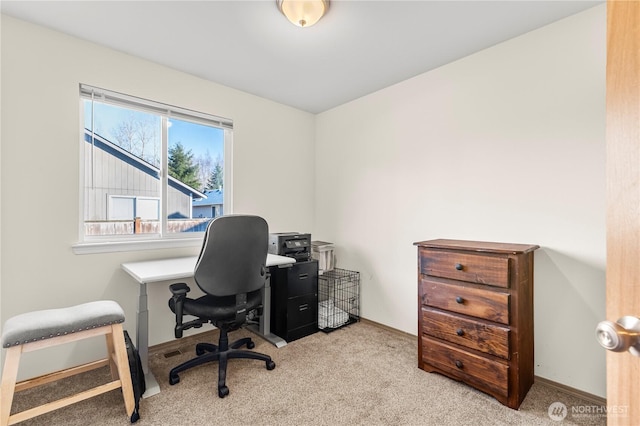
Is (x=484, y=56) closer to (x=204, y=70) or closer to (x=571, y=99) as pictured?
(x=571, y=99)

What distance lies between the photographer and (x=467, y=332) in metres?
1.92

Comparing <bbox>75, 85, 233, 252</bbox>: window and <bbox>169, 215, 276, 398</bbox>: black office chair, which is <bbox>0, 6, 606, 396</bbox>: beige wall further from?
<bbox>169, 215, 276, 398</bbox>: black office chair

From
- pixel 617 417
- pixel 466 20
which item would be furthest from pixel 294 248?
pixel 617 417

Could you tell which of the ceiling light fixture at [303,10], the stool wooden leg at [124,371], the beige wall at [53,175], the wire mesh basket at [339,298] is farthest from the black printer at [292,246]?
the ceiling light fixture at [303,10]

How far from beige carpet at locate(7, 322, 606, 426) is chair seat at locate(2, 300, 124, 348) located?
561mm

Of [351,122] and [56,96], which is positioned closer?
[56,96]

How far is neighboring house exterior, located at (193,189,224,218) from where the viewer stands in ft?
9.33

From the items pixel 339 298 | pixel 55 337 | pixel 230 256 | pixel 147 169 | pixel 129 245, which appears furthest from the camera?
pixel 339 298

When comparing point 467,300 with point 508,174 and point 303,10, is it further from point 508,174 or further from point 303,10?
point 303,10

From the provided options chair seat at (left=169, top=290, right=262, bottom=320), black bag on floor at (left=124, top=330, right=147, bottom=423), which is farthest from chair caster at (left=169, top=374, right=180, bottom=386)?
chair seat at (left=169, top=290, right=262, bottom=320)

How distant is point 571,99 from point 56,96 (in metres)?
3.46

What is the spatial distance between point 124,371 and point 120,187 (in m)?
1.41

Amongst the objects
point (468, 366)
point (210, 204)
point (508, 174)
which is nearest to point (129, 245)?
point (210, 204)

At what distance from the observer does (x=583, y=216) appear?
184 cm
